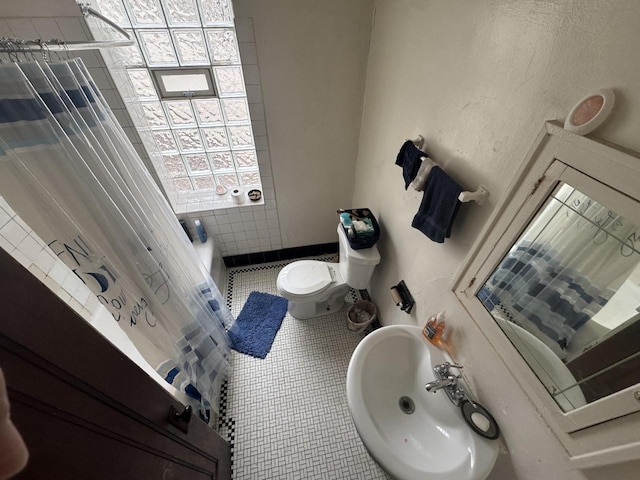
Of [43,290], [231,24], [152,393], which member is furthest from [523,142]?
[231,24]

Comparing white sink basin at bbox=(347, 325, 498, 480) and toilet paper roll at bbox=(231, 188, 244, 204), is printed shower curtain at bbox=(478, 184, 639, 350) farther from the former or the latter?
toilet paper roll at bbox=(231, 188, 244, 204)

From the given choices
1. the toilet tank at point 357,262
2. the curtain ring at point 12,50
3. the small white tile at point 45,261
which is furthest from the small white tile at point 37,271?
the toilet tank at point 357,262

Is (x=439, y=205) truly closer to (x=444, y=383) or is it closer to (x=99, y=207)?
(x=444, y=383)

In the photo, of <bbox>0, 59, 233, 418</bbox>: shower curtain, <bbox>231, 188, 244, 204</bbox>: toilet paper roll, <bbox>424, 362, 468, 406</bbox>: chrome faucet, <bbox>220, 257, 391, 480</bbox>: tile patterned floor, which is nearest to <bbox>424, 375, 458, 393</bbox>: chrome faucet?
<bbox>424, 362, 468, 406</bbox>: chrome faucet

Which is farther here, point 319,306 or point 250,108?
point 319,306

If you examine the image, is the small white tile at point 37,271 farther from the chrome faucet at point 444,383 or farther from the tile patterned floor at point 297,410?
the chrome faucet at point 444,383

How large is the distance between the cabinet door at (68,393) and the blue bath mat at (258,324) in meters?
1.23

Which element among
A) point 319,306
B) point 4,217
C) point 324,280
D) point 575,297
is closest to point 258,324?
point 319,306

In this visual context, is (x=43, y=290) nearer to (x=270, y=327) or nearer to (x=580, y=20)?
(x=580, y=20)

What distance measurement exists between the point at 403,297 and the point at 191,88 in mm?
1882

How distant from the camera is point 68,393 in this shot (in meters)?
0.44

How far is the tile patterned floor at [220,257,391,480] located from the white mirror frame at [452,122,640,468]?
43.7 inches

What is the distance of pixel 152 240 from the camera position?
1154mm

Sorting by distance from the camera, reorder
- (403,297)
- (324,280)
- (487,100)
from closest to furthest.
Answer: (487,100), (403,297), (324,280)
